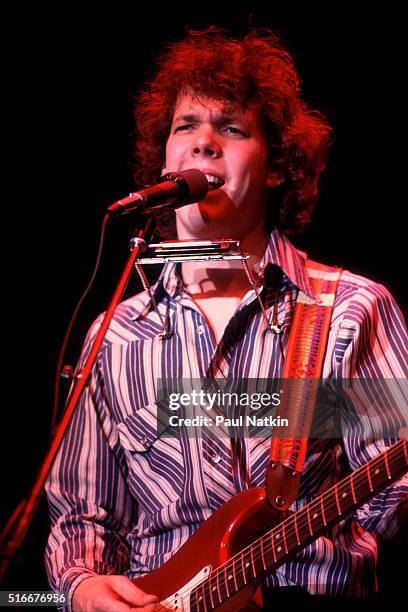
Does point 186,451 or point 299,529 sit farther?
point 186,451

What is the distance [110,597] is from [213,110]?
1424 millimetres

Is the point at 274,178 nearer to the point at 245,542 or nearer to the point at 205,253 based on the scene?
the point at 205,253

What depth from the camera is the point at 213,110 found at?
2369mm

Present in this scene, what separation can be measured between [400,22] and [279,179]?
63 centimetres

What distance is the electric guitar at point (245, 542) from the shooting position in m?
1.60

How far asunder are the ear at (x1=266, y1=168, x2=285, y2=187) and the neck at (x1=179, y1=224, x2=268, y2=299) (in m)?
0.20

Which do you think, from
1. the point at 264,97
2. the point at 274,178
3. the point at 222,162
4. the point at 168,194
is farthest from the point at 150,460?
the point at 264,97

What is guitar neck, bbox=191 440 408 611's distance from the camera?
1.57 meters

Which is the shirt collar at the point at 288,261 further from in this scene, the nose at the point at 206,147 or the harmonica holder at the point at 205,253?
the nose at the point at 206,147

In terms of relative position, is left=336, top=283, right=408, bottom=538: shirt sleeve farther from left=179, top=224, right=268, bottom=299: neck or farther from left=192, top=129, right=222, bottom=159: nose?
left=192, top=129, right=222, bottom=159: nose

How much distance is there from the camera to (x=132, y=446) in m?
2.22

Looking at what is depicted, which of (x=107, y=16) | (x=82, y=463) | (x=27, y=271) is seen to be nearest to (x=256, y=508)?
(x=82, y=463)

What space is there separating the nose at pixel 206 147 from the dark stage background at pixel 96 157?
1.80 feet

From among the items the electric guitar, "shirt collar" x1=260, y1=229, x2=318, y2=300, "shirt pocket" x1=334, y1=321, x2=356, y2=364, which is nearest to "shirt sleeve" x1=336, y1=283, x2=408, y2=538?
"shirt pocket" x1=334, y1=321, x2=356, y2=364
